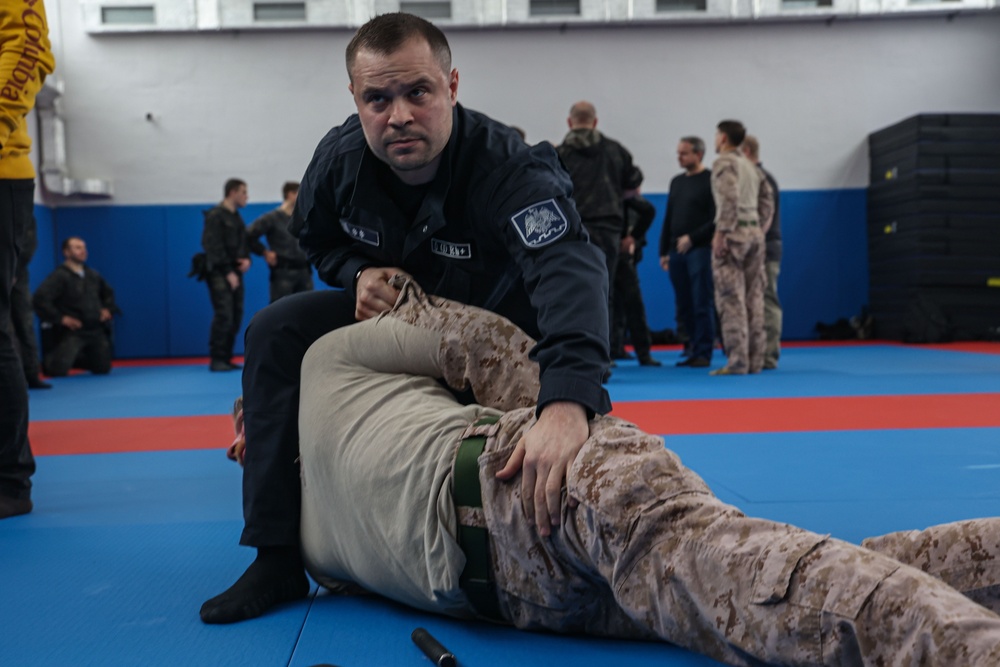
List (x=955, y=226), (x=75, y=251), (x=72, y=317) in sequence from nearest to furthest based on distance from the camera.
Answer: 1. (x=72, y=317)
2. (x=75, y=251)
3. (x=955, y=226)

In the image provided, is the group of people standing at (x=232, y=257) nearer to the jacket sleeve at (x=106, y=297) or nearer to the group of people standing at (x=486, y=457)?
the jacket sleeve at (x=106, y=297)

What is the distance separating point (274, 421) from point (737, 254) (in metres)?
5.16

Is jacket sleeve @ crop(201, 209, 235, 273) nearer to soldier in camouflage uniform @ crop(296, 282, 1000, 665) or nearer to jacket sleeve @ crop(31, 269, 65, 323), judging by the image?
jacket sleeve @ crop(31, 269, 65, 323)

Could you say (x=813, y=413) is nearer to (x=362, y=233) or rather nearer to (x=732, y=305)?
(x=732, y=305)

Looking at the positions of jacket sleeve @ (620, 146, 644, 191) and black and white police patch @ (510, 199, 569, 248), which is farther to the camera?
jacket sleeve @ (620, 146, 644, 191)

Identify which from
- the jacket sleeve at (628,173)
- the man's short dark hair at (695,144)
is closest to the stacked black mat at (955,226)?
the man's short dark hair at (695,144)

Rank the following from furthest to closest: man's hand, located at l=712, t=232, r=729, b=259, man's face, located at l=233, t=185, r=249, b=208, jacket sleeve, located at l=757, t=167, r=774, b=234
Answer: man's face, located at l=233, t=185, r=249, b=208
jacket sleeve, located at l=757, t=167, r=774, b=234
man's hand, located at l=712, t=232, r=729, b=259

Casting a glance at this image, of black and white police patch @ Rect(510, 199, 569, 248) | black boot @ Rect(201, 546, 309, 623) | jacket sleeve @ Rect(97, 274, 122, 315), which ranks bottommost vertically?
black boot @ Rect(201, 546, 309, 623)

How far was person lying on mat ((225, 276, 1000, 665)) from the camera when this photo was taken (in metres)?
1.08

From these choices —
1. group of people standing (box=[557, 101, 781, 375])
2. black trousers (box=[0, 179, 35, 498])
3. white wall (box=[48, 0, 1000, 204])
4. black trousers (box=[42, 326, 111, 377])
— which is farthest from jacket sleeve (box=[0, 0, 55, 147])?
white wall (box=[48, 0, 1000, 204])

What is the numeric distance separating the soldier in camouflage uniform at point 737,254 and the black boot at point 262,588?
5.12 meters

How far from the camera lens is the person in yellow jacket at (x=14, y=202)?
2.67 m

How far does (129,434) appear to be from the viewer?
174 inches

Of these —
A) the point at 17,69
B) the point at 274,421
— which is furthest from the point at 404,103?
the point at 17,69
